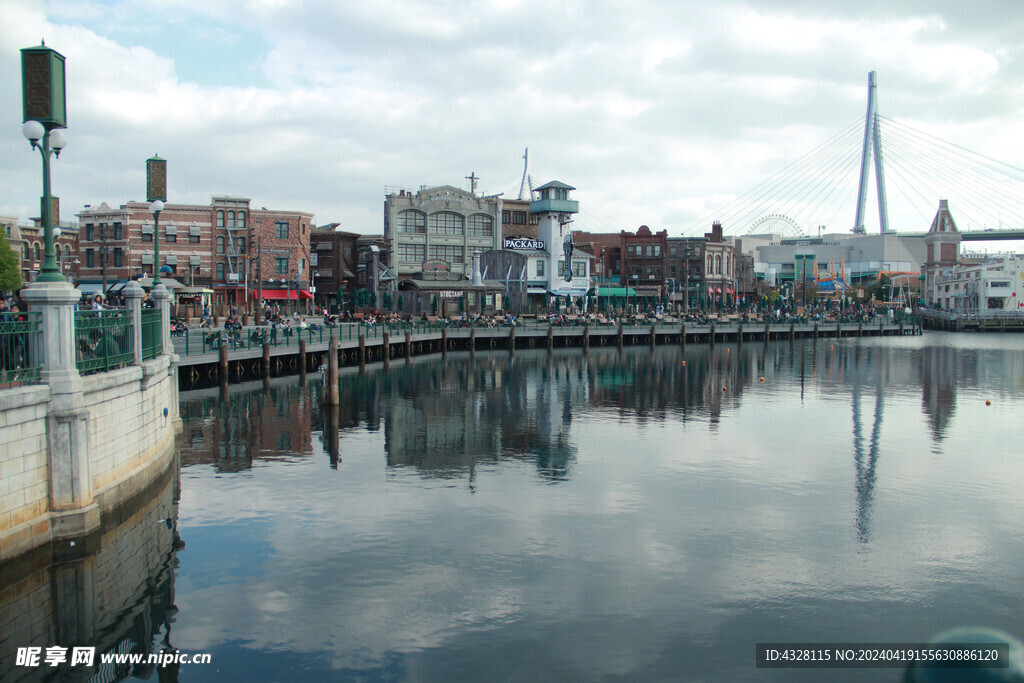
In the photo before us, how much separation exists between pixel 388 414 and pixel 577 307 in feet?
203

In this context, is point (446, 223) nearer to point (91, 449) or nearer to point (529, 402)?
point (529, 402)

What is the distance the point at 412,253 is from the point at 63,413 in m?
77.7

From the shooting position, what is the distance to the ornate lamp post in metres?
15.7

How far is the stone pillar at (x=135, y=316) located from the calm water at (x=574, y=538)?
4301 mm

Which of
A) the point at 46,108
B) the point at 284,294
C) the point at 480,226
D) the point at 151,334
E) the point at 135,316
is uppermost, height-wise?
the point at 480,226

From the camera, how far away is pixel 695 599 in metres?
15.8

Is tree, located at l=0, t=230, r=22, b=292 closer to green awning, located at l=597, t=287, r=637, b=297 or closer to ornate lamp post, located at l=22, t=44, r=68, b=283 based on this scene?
ornate lamp post, located at l=22, t=44, r=68, b=283

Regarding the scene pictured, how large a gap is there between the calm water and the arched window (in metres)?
55.4

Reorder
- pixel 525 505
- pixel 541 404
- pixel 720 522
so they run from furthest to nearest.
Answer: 1. pixel 541 404
2. pixel 525 505
3. pixel 720 522

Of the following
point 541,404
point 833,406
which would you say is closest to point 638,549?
point 541,404

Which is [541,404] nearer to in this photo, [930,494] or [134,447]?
[930,494]

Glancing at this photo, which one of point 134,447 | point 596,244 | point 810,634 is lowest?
point 810,634

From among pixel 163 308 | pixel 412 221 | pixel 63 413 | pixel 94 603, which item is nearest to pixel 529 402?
pixel 163 308

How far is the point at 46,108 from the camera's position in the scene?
1594cm
